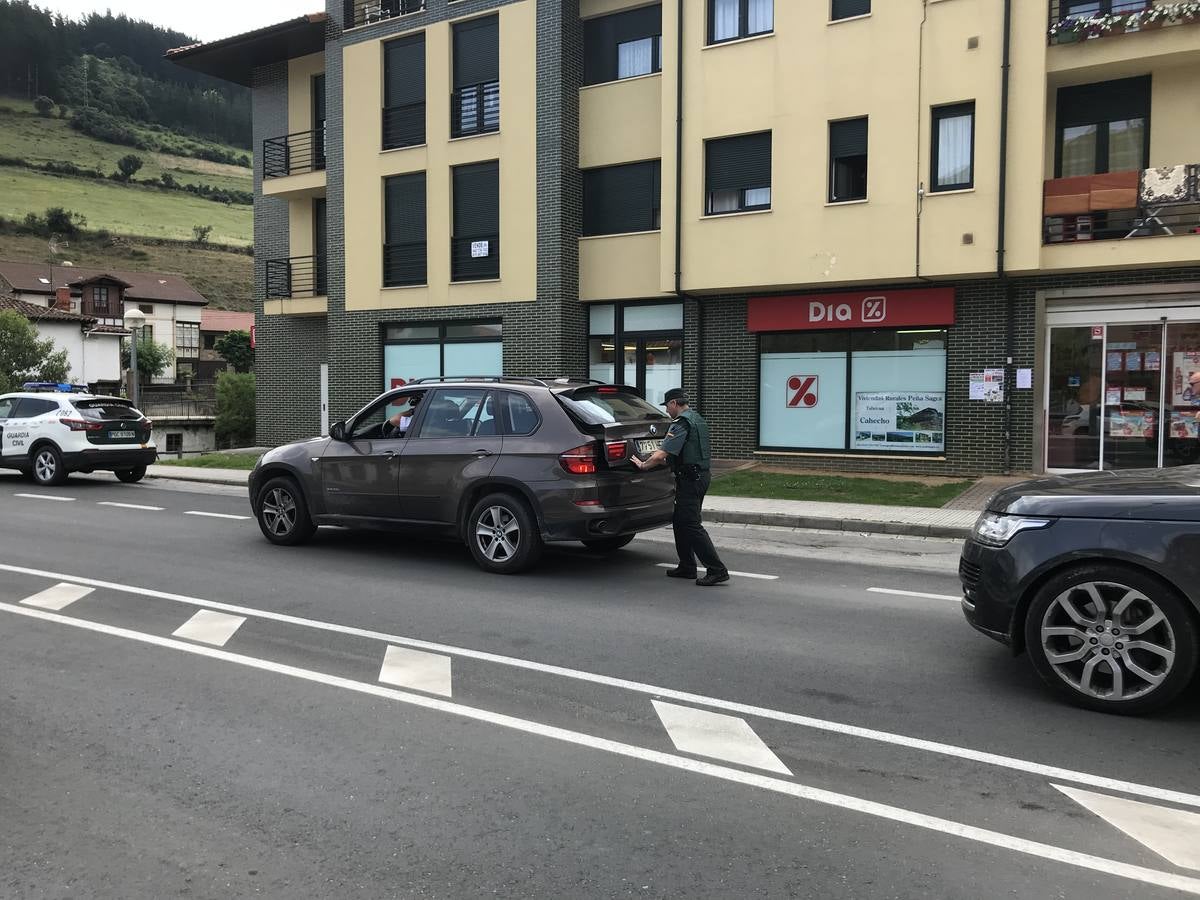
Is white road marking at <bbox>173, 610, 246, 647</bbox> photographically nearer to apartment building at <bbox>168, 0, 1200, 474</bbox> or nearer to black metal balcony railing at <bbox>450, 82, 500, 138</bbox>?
apartment building at <bbox>168, 0, 1200, 474</bbox>

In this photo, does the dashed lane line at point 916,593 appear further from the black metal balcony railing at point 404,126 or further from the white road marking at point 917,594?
the black metal balcony railing at point 404,126

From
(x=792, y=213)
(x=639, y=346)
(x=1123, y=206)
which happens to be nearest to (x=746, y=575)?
(x=792, y=213)

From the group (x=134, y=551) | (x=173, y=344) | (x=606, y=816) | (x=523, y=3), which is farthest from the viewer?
(x=173, y=344)

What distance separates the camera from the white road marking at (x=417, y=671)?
5.23 meters

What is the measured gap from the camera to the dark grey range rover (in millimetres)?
8148

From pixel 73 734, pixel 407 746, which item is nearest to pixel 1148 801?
pixel 407 746

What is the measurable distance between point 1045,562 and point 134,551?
865cm

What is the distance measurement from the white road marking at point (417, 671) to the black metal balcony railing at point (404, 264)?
54.6 ft

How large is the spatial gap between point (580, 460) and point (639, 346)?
11.9 metres

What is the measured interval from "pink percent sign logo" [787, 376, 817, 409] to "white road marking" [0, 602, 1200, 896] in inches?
537

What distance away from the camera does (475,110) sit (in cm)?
2056

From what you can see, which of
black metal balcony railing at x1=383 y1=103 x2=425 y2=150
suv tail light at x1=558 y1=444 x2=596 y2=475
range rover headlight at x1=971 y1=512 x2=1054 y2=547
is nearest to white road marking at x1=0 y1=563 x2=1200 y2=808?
range rover headlight at x1=971 y1=512 x2=1054 y2=547

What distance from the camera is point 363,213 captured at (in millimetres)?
21891

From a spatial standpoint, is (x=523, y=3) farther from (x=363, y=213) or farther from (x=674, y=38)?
(x=363, y=213)
